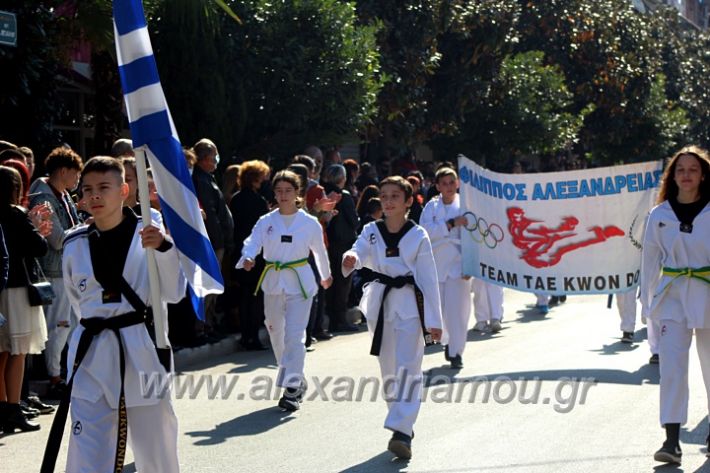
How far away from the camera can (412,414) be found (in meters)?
8.09

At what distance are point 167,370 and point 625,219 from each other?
8731 millimetres

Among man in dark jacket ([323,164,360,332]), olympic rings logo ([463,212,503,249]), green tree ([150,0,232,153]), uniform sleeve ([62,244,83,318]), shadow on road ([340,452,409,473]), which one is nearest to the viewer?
uniform sleeve ([62,244,83,318])

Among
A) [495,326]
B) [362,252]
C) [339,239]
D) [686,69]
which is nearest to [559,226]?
[495,326]

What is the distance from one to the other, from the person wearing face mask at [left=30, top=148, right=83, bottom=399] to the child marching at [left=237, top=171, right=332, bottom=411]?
152 centimetres

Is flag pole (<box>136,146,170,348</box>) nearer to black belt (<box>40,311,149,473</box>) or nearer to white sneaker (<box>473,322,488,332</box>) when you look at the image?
black belt (<box>40,311,149,473</box>)

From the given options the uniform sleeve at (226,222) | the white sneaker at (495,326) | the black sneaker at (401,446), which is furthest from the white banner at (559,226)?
the black sneaker at (401,446)

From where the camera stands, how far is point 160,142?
5984 mm

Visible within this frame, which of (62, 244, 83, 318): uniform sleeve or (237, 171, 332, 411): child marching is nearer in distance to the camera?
(62, 244, 83, 318): uniform sleeve

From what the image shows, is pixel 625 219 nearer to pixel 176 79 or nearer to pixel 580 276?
pixel 580 276

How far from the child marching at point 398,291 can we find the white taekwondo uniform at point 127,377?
277 cm

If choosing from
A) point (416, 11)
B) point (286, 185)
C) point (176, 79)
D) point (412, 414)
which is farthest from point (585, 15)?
point (412, 414)

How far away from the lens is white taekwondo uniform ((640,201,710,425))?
784 centimetres

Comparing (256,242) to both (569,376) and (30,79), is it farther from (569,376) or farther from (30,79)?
(30,79)

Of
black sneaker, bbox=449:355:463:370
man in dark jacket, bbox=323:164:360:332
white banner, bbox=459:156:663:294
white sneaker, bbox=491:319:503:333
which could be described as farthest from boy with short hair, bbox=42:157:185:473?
white sneaker, bbox=491:319:503:333
